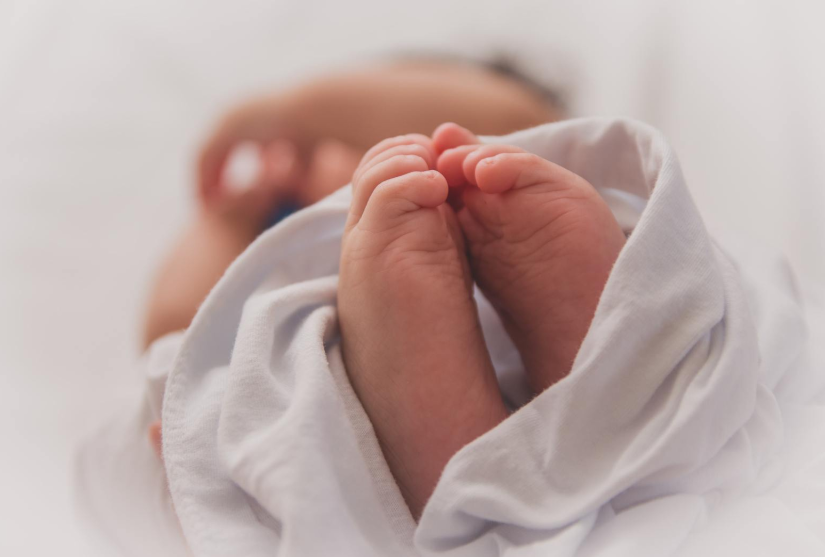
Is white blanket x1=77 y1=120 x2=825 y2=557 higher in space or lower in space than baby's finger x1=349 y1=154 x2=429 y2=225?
lower

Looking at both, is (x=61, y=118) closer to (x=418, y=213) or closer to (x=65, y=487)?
(x=65, y=487)

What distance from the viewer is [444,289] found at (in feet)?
1.69

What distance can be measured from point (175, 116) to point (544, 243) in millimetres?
843

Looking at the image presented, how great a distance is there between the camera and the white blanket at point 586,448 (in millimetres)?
472

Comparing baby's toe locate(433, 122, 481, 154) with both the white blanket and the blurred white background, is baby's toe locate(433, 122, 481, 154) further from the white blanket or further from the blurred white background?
the blurred white background

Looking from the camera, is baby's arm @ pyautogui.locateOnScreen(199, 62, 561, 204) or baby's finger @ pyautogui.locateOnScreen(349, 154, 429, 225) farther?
baby's arm @ pyautogui.locateOnScreen(199, 62, 561, 204)

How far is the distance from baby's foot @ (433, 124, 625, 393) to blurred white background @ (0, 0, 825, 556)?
0.36m

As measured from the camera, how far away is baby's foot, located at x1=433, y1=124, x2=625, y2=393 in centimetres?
52

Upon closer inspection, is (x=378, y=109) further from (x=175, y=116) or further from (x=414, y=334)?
(x=414, y=334)

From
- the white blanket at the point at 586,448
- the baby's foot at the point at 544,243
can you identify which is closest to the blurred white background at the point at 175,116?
the white blanket at the point at 586,448

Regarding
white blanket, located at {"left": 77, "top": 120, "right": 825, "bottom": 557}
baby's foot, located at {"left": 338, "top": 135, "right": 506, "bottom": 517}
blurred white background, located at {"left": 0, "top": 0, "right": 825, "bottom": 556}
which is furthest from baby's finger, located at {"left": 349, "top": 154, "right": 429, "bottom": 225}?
blurred white background, located at {"left": 0, "top": 0, "right": 825, "bottom": 556}

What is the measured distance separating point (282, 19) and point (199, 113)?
220mm

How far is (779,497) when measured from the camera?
0.50 m

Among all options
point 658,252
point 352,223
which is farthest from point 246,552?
point 658,252
